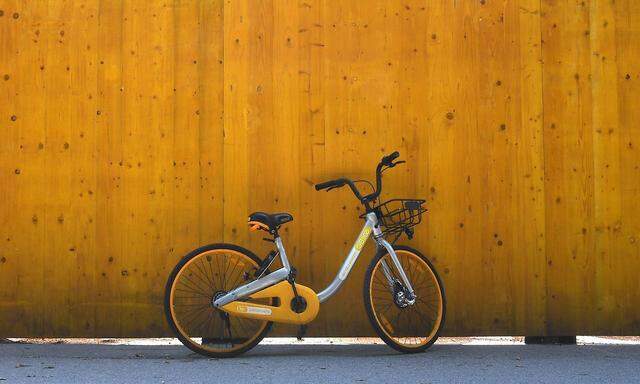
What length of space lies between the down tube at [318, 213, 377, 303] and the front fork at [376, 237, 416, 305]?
0.10m

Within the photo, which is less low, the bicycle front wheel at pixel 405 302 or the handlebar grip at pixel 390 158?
the handlebar grip at pixel 390 158

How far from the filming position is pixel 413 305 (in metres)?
4.99

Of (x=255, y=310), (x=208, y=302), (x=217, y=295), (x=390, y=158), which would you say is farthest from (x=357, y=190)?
(x=208, y=302)

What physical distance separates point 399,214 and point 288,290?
947 mm

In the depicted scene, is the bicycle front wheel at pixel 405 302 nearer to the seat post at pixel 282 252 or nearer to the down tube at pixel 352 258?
the down tube at pixel 352 258

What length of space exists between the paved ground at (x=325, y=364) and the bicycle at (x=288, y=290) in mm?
174

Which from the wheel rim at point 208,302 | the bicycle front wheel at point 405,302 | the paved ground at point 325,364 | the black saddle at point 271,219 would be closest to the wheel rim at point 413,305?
the bicycle front wheel at point 405,302

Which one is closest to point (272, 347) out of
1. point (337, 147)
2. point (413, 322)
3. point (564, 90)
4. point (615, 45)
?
point (413, 322)

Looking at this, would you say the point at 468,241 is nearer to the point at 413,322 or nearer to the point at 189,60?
the point at 413,322

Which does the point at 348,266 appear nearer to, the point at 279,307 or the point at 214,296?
the point at 279,307

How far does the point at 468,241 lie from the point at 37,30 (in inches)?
131

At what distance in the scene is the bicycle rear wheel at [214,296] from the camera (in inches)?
189

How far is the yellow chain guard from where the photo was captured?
4.68m

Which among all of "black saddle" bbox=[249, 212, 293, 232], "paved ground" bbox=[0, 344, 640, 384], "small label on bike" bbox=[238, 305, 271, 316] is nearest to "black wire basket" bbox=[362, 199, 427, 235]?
"black saddle" bbox=[249, 212, 293, 232]
